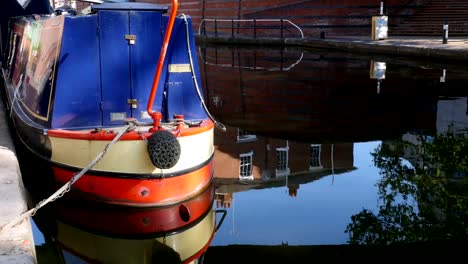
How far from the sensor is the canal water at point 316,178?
246 inches

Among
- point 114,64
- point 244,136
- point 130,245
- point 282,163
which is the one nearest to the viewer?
point 130,245

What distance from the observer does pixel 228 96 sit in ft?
49.6

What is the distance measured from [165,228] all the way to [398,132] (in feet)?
18.8

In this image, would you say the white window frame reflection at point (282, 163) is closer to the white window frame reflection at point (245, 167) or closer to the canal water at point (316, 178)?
the canal water at point (316, 178)

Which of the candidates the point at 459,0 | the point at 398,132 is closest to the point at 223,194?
the point at 398,132

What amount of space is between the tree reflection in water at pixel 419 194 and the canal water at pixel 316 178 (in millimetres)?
19

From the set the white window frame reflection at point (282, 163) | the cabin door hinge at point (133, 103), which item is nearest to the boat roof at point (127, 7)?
the cabin door hinge at point (133, 103)

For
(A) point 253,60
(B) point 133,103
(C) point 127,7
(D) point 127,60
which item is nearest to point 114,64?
(D) point 127,60

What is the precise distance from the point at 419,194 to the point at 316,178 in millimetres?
1601

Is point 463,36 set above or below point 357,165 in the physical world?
above

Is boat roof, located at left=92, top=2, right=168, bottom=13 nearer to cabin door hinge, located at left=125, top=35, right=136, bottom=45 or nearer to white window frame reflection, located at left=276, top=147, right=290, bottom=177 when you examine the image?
cabin door hinge, located at left=125, top=35, right=136, bottom=45

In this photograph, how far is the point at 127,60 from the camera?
24.1ft

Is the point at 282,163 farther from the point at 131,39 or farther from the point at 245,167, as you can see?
Result: the point at 131,39

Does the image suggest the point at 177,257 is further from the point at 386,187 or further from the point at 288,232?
the point at 386,187
